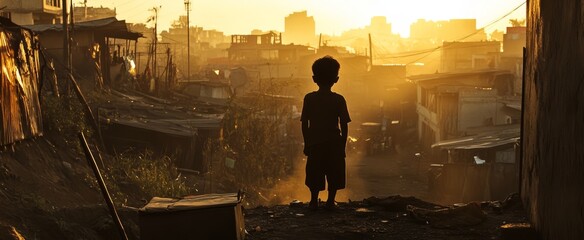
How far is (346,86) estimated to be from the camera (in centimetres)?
5897

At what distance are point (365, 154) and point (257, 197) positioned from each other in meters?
14.9

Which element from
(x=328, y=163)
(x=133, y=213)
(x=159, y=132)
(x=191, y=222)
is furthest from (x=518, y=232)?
(x=159, y=132)

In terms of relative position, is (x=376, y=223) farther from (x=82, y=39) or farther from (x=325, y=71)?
(x=82, y=39)

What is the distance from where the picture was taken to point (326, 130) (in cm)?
785

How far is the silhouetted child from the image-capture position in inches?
309

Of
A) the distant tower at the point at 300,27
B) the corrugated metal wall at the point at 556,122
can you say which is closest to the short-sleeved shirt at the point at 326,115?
the corrugated metal wall at the point at 556,122

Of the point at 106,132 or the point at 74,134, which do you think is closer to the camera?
the point at 74,134

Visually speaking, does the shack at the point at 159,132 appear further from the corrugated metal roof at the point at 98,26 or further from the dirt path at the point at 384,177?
the dirt path at the point at 384,177

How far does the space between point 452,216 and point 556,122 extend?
223 centimetres

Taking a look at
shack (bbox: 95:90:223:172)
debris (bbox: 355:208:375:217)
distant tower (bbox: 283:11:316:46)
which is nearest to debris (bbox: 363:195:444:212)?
debris (bbox: 355:208:375:217)

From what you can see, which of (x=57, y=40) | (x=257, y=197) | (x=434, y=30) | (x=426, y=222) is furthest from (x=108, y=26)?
(x=434, y=30)

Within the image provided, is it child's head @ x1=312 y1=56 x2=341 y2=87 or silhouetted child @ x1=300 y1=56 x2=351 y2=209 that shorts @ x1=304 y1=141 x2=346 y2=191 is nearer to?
silhouetted child @ x1=300 y1=56 x2=351 y2=209

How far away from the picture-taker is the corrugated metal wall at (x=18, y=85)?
12.9m

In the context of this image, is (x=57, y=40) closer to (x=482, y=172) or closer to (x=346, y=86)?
(x=482, y=172)
